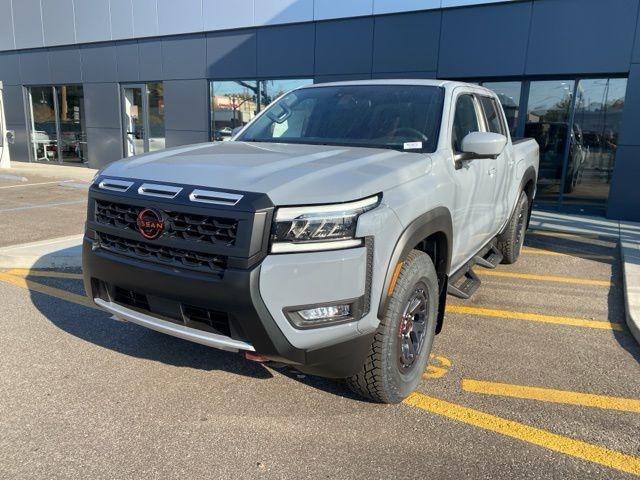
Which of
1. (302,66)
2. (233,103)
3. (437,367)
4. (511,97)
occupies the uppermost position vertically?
(302,66)

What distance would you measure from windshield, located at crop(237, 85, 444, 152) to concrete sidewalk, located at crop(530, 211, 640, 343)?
98.3 inches

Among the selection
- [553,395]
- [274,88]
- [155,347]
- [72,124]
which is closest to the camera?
[553,395]

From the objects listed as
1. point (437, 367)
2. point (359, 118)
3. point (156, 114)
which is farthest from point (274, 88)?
point (437, 367)

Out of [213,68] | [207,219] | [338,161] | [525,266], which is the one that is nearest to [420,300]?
[338,161]

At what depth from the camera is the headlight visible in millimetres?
2553

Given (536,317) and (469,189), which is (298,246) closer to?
(469,189)

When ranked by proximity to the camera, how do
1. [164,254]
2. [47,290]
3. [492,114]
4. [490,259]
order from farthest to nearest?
1. [490,259]
2. [492,114]
3. [47,290]
4. [164,254]

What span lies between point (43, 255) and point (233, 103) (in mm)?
8649

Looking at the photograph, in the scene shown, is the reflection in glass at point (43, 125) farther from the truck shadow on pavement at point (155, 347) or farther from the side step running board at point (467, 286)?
the side step running board at point (467, 286)

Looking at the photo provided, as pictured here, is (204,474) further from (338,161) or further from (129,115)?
(129,115)

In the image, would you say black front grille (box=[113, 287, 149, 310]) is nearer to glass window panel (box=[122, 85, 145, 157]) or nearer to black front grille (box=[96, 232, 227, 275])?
black front grille (box=[96, 232, 227, 275])

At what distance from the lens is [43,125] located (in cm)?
1878

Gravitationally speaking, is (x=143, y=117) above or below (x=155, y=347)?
above

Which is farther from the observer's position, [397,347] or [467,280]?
[467,280]
